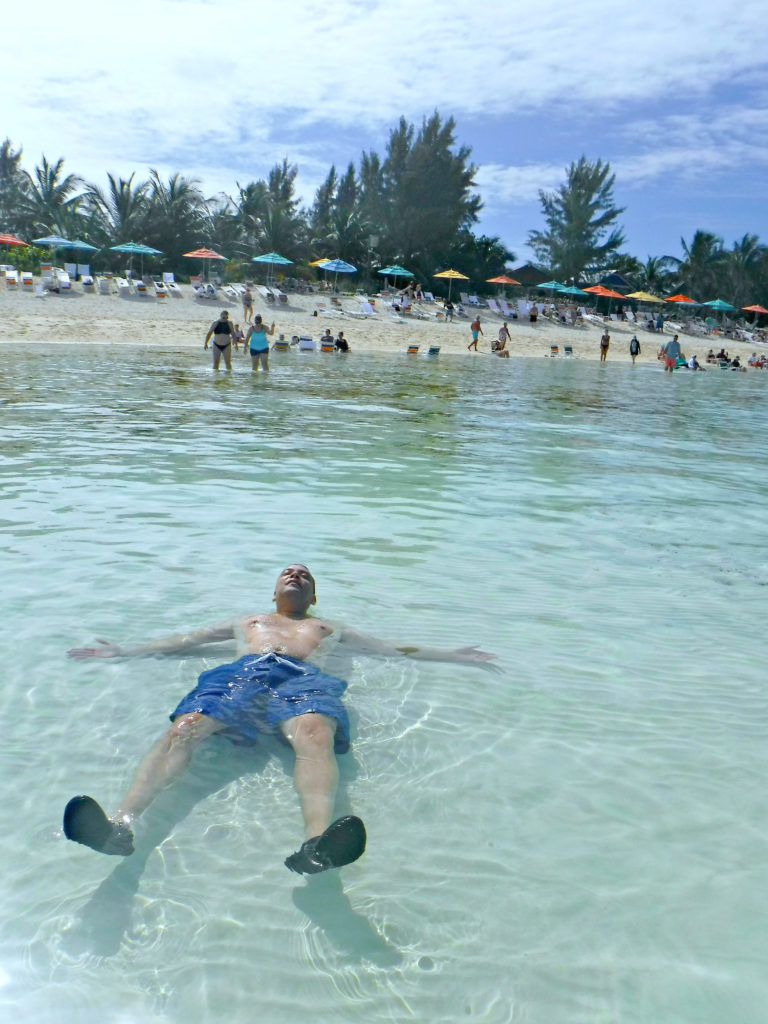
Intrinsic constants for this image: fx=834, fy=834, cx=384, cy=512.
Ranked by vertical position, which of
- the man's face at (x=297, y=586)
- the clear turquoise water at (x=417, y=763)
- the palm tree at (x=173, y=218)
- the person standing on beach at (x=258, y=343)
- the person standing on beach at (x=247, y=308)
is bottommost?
the clear turquoise water at (x=417, y=763)

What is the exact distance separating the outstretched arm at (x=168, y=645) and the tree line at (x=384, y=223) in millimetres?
38211

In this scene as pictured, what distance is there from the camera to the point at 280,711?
3176 millimetres

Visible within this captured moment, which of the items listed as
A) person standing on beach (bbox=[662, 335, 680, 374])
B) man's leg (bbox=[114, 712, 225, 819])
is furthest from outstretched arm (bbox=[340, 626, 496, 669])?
person standing on beach (bbox=[662, 335, 680, 374])

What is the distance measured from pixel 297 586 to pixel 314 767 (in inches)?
51.9

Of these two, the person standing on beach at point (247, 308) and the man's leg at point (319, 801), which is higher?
the person standing on beach at point (247, 308)

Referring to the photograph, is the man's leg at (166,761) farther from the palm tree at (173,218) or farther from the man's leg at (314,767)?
the palm tree at (173,218)

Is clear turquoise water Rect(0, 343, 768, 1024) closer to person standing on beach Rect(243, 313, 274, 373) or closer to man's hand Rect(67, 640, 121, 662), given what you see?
man's hand Rect(67, 640, 121, 662)

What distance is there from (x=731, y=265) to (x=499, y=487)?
53519 millimetres

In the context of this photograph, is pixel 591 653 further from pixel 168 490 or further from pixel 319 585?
pixel 168 490

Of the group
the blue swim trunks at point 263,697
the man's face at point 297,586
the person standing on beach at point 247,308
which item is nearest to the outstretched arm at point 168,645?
the man's face at point 297,586

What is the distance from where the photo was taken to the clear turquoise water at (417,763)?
7.32 feet

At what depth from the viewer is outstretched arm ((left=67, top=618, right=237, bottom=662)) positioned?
3941 mm

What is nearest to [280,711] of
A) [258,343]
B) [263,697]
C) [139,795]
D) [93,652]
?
[263,697]

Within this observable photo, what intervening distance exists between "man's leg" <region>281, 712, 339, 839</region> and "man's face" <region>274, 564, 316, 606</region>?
3.24ft
